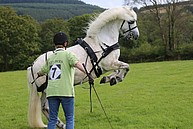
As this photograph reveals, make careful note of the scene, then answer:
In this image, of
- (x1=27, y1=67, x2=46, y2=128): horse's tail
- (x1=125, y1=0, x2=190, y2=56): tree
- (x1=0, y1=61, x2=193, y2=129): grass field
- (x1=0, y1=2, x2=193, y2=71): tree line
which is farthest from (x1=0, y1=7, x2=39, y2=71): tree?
(x1=27, y1=67, x2=46, y2=128): horse's tail

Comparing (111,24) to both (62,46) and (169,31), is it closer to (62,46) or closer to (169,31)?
(62,46)

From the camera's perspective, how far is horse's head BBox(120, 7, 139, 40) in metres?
8.02

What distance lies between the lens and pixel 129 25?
8.13 m

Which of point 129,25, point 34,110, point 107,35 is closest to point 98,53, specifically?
point 107,35

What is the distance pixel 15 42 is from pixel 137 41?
19.0m

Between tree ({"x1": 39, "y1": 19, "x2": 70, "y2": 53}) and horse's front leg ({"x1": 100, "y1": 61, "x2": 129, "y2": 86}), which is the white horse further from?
tree ({"x1": 39, "y1": 19, "x2": 70, "y2": 53})

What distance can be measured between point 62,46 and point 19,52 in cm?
4788

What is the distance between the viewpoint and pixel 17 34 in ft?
175

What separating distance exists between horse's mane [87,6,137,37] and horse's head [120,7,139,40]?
25mm

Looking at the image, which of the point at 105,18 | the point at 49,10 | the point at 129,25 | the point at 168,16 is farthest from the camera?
the point at 49,10

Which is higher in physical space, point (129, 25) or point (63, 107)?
point (129, 25)

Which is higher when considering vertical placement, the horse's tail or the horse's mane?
the horse's mane

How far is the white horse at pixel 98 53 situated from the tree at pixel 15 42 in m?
43.7

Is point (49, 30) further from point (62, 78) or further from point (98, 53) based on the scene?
point (62, 78)
